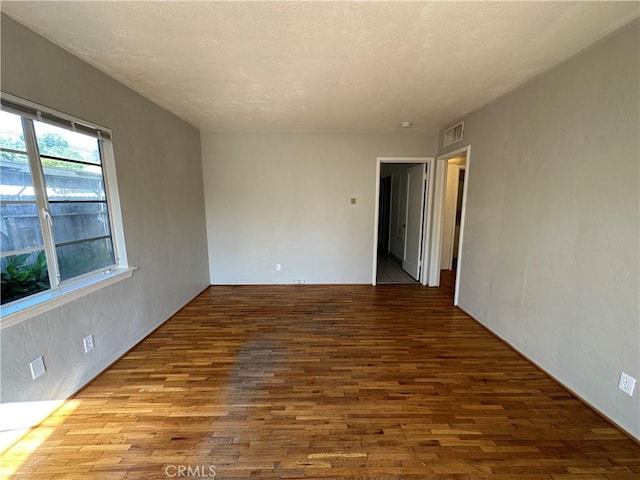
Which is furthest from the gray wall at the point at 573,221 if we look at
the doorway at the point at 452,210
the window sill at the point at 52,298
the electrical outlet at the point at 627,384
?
the window sill at the point at 52,298

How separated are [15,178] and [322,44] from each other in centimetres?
214

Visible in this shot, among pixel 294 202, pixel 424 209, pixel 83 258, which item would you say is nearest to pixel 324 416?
pixel 83 258

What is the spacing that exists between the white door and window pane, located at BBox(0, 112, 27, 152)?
4469 millimetres

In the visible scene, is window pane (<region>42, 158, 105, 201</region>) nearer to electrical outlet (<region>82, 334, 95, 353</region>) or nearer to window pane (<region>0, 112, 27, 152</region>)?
window pane (<region>0, 112, 27, 152</region>)

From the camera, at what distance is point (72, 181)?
2041mm

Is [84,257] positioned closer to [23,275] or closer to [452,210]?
[23,275]

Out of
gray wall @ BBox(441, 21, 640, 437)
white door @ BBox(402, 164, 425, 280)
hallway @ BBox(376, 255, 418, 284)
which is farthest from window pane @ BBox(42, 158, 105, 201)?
white door @ BBox(402, 164, 425, 280)

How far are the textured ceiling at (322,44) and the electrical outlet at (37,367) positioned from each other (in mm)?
2064

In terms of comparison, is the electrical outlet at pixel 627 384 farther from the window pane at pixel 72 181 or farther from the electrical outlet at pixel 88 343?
the window pane at pixel 72 181

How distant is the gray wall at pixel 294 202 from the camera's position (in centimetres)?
407

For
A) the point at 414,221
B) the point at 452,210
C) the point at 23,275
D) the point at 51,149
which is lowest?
the point at 23,275

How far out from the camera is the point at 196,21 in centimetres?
154

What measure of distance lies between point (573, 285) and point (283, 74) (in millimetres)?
2809

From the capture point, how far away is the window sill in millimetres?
1497
